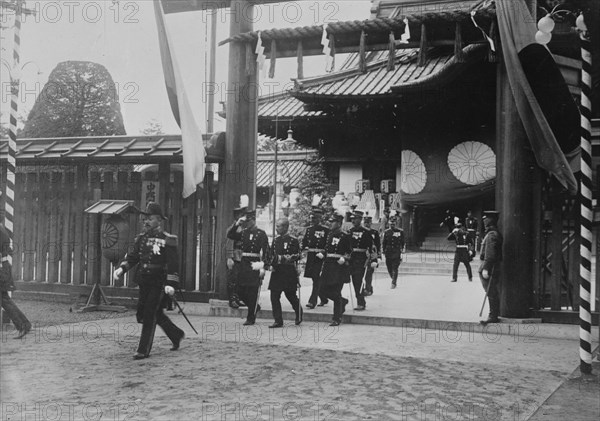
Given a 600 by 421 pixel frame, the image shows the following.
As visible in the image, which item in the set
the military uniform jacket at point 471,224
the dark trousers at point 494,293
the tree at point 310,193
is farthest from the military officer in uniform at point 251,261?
the tree at point 310,193

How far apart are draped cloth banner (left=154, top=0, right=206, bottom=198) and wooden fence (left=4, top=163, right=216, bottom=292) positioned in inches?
38.1

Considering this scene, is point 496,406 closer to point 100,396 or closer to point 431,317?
point 100,396

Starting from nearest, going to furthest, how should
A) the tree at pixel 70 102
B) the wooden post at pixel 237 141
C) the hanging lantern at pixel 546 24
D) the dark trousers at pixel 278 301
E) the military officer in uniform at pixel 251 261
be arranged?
the hanging lantern at pixel 546 24 < the dark trousers at pixel 278 301 < the military officer in uniform at pixel 251 261 < the wooden post at pixel 237 141 < the tree at pixel 70 102

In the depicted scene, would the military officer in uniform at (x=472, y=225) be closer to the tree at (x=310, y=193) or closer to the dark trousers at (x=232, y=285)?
the tree at (x=310, y=193)

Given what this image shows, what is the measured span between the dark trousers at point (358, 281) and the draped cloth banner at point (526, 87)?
419 cm

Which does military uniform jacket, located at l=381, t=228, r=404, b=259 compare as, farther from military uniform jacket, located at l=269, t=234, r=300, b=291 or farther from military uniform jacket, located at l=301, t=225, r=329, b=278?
military uniform jacket, located at l=269, t=234, r=300, b=291

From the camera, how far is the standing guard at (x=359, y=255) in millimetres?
11766

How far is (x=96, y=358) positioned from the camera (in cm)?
763

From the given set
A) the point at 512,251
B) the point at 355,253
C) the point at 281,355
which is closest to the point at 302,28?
the point at 355,253

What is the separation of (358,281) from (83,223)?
6155 mm

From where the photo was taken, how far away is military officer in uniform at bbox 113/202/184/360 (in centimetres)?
786

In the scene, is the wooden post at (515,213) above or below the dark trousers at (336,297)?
above

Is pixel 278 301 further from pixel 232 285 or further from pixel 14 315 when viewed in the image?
pixel 14 315

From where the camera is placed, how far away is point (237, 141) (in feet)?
38.8
